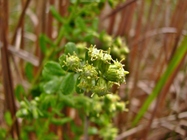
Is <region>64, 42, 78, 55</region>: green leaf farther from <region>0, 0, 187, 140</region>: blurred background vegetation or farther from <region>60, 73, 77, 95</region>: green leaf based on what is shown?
<region>0, 0, 187, 140</region>: blurred background vegetation

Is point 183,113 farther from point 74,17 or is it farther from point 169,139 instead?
point 74,17

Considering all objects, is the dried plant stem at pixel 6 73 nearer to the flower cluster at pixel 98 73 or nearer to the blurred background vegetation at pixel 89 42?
the blurred background vegetation at pixel 89 42

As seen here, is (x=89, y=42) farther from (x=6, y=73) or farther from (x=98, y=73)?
(x=98, y=73)

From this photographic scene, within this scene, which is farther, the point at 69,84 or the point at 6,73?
the point at 6,73

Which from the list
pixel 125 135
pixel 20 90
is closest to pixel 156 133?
pixel 125 135

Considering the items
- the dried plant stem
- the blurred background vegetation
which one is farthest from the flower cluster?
the dried plant stem

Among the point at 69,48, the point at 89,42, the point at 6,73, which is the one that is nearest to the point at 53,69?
the point at 69,48
